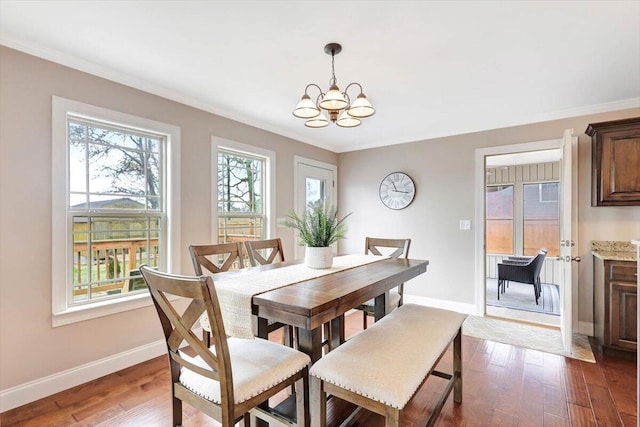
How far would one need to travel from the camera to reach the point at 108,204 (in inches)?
98.7

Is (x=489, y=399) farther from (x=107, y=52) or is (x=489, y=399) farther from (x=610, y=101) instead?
(x=107, y=52)

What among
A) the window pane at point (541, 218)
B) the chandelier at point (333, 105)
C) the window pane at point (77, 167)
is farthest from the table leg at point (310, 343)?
the window pane at point (541, 218)

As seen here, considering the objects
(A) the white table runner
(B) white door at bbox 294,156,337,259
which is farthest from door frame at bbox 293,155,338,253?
(A) the white table runner

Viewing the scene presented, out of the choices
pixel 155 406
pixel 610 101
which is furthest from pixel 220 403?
pixel 610 101

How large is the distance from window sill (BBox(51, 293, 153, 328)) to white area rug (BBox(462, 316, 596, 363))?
10.6 ft

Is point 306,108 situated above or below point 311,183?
above

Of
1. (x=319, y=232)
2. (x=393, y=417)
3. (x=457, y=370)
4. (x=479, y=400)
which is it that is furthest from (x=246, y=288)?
(x=479, y=400)

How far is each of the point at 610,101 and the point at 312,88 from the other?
2967 millimetres

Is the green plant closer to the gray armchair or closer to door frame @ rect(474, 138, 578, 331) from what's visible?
door frame @ rect(474, 138, 578, 331)

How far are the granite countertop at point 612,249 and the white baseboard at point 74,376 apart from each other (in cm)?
415

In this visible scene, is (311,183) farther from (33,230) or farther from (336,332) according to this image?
(33,230)

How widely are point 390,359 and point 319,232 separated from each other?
3.05ft

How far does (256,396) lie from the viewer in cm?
131

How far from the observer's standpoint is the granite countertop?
114 inches
